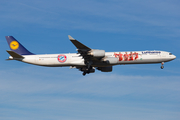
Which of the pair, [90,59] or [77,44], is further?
[90,59]

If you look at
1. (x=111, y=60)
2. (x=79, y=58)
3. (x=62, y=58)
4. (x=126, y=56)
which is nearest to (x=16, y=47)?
(x=62, y=58)

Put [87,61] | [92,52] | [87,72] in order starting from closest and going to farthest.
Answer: [92,52]
[87,61]
[87,72]

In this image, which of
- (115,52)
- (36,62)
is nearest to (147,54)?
(115,52)

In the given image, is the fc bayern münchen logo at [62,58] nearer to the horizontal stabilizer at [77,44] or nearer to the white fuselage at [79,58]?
the white fuselage at [79,58]

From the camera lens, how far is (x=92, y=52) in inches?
2210

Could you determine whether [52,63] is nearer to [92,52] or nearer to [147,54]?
[92,52]

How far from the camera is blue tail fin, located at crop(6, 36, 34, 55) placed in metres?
64.6

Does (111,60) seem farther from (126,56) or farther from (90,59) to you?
(90,59)

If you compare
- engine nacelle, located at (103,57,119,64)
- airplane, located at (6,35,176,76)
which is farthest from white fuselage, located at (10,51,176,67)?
engine nacelle, located at (103,57,119,64)

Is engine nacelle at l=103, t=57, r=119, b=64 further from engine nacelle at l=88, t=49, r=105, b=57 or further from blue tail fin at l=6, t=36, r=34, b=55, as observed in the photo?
blue tail fin at l=6, t=36, r=34, b=55

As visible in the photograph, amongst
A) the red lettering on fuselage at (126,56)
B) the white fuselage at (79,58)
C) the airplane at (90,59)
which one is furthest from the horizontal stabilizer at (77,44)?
the red lettering on fuselage at (126,56)

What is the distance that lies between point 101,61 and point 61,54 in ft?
32.0

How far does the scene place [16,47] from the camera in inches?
2562

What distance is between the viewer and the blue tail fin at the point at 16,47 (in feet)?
212
